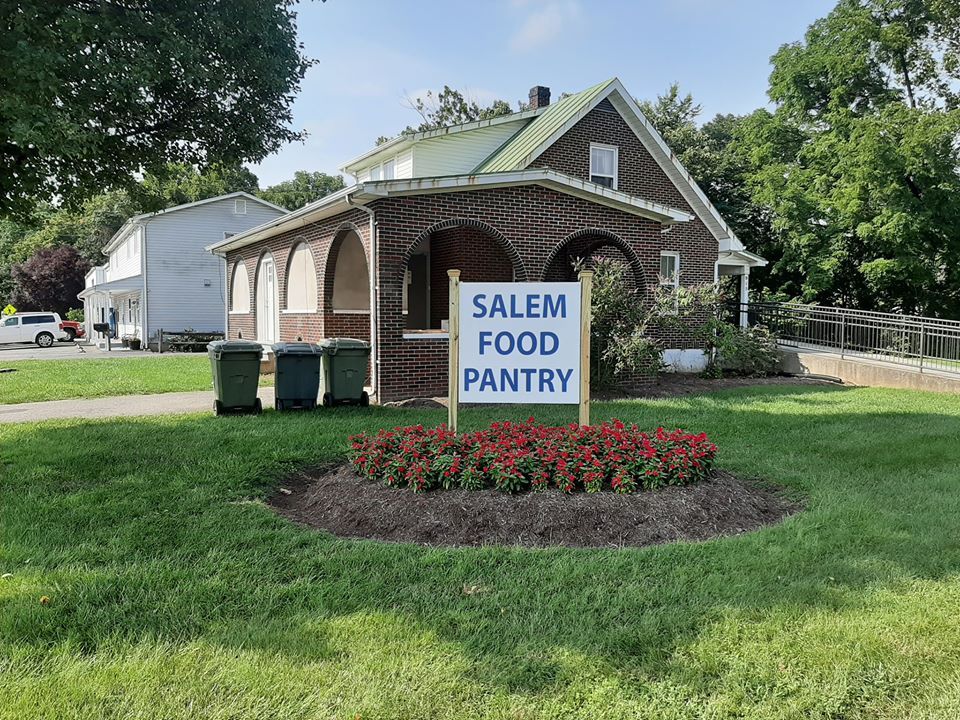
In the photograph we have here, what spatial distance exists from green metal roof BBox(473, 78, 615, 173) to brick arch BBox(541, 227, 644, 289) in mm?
2267

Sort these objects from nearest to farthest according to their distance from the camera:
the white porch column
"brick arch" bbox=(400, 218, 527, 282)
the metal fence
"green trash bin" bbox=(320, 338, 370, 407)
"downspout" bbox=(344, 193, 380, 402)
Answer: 1. "green trash bin" bbox=(320, 338, 370, 407)
2. "downspout" bbox=(344, 193, 380, 402)
3. "brick arch" bbox=(400, 218, 527, 282)
4. the metal fence
5. the white porch column

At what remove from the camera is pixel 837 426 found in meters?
9.09

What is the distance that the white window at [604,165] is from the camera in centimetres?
1678

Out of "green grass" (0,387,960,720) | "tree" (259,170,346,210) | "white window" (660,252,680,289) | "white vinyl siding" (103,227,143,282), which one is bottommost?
"green grass" (0,387,960,720)

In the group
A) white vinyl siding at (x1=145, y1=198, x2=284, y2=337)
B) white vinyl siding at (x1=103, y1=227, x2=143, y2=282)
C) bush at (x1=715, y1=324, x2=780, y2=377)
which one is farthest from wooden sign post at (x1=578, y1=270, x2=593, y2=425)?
white vinyl siding at (x1=103, y1=227, x2=143, y2=282)

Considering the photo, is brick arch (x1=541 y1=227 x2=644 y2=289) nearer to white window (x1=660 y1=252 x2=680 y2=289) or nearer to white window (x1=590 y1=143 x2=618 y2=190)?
white window (x1=590 y1=143 x2=618 y2=190)

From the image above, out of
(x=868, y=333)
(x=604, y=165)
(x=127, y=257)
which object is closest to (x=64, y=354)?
(x=127, y=257)

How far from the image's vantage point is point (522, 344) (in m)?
6.23

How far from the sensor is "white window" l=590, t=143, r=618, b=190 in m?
16.8

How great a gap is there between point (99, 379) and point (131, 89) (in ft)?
29.5

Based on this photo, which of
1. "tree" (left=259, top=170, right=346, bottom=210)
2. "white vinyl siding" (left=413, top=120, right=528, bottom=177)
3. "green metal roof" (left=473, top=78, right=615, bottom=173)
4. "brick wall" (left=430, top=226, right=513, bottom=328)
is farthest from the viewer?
"tree" (left=259, top=170, right=346, bottom=210)

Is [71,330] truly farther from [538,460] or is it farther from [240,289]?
[538,460]

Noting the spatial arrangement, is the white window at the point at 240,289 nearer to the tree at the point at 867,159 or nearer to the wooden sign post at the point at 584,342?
the wooden sign post at the point at 584,342

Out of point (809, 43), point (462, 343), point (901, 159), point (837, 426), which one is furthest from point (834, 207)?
point (462, 343)
